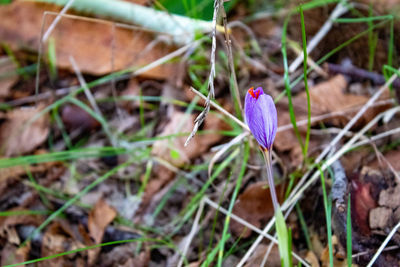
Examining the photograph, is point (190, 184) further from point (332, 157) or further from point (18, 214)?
point (18, 214)

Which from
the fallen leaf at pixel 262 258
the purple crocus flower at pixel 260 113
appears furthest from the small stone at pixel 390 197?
the purple crocus flower at pixel 260 113

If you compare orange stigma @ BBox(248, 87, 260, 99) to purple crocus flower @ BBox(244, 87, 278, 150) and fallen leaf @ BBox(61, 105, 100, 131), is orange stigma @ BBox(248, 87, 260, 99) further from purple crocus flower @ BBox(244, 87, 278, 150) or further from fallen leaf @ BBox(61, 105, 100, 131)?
fallen leaf @ BBox(61, 105, 100, 131)

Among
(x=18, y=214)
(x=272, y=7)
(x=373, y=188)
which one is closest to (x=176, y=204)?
(x=18, y=214)

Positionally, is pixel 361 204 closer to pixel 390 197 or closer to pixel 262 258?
pixel 390 197

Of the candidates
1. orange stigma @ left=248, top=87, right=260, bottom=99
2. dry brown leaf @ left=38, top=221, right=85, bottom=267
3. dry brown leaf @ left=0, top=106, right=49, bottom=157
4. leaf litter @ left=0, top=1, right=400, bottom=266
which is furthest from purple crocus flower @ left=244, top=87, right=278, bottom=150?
dry brown leaf @ left=0, top=106, right=49, bottom=157

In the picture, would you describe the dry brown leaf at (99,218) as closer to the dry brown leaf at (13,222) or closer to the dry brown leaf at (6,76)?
the dry brown leaf at (13,222)

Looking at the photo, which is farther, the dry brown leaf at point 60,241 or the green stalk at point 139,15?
the green stalk at point 139,15
